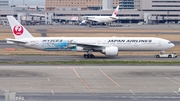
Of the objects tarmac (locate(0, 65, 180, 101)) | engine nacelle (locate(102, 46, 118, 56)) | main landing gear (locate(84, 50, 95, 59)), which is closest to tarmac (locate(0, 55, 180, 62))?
main landing gear (locate(84, 50, 95, 59))

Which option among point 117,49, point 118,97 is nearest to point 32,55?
point 117,49

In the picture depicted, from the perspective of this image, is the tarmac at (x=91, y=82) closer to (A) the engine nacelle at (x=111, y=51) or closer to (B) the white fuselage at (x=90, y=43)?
(A) the engine nacelle at (x=111, y=51)

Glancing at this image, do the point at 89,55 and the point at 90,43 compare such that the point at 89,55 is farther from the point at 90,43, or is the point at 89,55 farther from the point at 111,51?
the point at 111,51

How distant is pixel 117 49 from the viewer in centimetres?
6325

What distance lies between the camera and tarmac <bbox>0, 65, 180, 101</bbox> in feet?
115

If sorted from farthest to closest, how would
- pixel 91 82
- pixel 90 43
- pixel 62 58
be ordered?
pixel 90 43 < pixel 62 58 < pixel 91 82

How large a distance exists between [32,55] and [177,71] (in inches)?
920

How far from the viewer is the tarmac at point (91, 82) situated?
1377 inches

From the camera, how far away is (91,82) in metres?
42.8

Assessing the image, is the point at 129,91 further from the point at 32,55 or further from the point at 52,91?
the point at 32,55

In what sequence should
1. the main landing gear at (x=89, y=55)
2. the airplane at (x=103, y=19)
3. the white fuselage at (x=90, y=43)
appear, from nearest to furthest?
the main landing gear at (x=89, y=55), the white fuselage at (x=90, y=43), the airplane at (x=103, y=19)

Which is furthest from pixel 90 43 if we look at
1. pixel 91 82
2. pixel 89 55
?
pixel 91 82

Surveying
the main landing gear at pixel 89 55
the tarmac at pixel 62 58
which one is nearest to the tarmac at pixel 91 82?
the tarmac at pixel 62 58

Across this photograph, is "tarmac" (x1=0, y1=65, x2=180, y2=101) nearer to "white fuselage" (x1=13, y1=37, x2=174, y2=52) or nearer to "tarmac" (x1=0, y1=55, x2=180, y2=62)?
"tarmac" (x1=0, y1=55, x2=180, y2=62)
